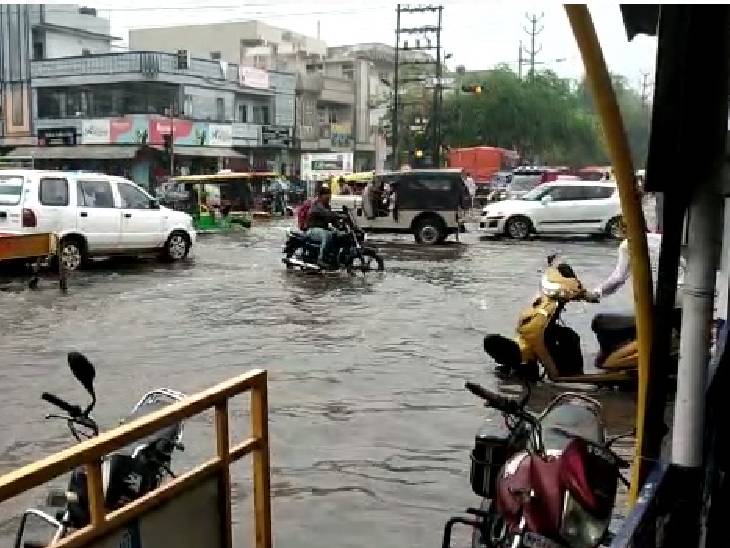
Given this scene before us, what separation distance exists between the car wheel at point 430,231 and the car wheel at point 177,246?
6429mm

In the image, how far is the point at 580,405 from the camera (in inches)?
150

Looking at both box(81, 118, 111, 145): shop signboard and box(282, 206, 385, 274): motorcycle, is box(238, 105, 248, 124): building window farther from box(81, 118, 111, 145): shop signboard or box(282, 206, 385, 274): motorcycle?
box(282, 206, 385, 274): motorcycle

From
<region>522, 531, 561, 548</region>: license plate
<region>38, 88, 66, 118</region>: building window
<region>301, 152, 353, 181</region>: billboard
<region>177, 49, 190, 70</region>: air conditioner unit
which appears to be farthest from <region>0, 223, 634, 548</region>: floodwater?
<region>38, 88, 66, 118</region>: building window

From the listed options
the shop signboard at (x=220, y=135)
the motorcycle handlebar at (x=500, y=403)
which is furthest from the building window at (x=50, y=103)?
the motorcycle handlebar at (x=500, y=403)

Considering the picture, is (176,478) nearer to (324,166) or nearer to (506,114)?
(324,166)

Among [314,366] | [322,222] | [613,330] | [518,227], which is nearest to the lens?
[613,330]

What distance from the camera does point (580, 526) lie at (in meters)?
3.11

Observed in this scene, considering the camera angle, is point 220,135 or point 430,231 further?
point 220,135

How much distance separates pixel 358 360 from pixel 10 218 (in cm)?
823

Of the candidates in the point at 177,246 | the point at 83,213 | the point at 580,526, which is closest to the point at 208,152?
the point at 177,246

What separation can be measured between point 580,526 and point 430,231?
62.5 feet

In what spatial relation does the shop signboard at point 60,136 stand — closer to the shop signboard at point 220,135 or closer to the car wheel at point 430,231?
the shop signboard at point 220,135

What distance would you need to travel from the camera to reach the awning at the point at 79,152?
40656 millimetres

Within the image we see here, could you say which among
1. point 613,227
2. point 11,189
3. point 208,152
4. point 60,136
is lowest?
point 613,227
